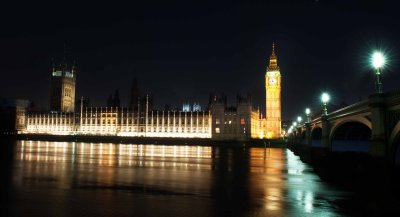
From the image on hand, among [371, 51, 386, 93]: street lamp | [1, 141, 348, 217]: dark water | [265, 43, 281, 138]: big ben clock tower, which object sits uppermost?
[265, 43, 281, 138]: big ben clock tower

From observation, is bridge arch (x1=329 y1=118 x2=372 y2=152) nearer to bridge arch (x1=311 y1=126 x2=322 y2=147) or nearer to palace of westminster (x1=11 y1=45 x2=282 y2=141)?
bridge arch (x1=311 y1=126 x2=322 y2=147)

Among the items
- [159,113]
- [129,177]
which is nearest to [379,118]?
[129,177]

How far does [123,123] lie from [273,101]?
202 feet

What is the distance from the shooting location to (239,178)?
32281mm

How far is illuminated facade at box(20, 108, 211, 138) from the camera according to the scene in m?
156

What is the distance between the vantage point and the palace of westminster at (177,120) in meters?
150

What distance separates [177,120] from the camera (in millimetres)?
158750

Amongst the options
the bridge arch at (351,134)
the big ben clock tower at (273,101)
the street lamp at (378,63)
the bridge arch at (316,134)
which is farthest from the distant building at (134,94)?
the street lamp at (378,63)

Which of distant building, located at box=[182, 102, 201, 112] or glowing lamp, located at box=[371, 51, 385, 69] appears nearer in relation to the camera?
glowing lamp, located at box=[371, 51, 385, 69]

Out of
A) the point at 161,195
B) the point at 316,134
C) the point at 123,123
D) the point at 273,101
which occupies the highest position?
the point at 273,101

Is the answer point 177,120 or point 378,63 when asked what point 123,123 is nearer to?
point 177,120

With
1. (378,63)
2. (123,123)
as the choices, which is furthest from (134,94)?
(378,63)

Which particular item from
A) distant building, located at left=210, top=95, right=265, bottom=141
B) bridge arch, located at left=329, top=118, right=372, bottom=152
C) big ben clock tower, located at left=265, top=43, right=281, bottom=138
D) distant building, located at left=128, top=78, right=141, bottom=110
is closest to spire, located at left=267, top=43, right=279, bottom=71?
big ben clock tower, located at left=265, top=43, right=281, bottom=138

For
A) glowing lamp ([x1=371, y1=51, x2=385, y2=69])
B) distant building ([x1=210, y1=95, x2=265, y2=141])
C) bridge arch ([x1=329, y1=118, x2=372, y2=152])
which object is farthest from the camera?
distant building ([x1=210, y1=95, x2=265, y2=141])
